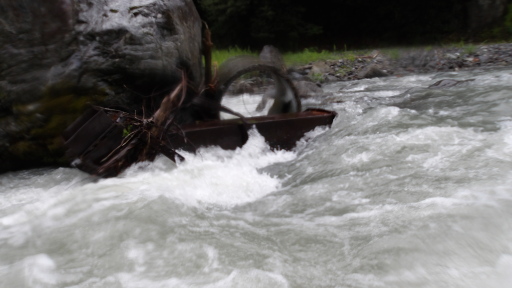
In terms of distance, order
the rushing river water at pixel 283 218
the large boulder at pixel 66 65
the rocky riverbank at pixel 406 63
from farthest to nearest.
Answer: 1. the rocky riverbank at pixel 406 63
2. the large boulder at pixel 66 65
3. the rushing river water at pixel 283 218

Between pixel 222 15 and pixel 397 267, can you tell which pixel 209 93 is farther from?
pixel 222 15

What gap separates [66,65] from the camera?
4.36 m

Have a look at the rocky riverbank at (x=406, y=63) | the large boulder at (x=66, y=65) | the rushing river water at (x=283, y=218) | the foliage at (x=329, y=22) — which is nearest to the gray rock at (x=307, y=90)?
the rocky riverbank at (x=406, y=63)

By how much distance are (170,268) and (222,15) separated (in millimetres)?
16840

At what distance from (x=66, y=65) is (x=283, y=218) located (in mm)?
2891

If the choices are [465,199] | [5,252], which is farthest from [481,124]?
[5,252]

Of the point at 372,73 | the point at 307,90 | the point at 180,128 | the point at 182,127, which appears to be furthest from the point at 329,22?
the point at 180,128

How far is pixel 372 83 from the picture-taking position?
10484 millimetres

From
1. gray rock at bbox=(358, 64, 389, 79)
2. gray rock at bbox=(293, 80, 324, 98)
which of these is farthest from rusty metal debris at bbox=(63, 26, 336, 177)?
gray rock at bbox=(358, 64, 389, 79)

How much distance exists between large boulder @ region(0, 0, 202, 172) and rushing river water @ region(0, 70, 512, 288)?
1.59 feet

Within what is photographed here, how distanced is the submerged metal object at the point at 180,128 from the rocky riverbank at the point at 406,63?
651 cm

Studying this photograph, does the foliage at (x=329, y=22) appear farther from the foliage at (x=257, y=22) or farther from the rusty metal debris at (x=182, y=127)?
the rusty metal debris at (x=182, y=127)

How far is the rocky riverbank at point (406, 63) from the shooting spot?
11.6 meters

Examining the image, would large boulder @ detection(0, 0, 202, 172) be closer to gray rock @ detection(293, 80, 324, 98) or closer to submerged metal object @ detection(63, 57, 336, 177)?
submerged metal object @ detection(63, 57, 336, 177)
